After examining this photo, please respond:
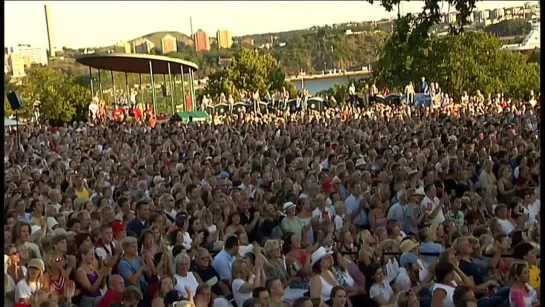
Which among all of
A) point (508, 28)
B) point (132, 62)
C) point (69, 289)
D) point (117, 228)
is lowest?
point (69, 289)

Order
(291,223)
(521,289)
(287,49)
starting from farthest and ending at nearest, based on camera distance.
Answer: (287,49) → (291,223) → (521,289)

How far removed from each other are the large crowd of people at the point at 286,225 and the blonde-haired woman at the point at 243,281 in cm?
1

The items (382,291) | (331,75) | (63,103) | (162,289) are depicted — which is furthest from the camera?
(331,75)

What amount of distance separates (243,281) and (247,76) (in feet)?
194

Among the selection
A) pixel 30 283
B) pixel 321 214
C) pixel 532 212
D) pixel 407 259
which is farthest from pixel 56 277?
pixel 532 212

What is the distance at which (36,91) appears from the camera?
57.6m

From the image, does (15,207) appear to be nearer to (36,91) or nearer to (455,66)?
(455,66)

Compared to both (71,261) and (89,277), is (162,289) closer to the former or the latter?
(89,277)

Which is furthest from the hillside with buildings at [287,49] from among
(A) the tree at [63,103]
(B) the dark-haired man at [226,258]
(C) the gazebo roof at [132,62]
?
(B) the dark-haired man at [226,258]

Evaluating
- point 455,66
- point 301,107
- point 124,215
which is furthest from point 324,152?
point 455,66

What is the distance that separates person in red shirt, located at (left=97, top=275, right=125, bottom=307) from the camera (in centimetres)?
573

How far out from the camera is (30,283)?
5.74 m

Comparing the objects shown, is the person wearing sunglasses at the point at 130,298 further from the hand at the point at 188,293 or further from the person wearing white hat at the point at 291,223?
the person wearing white hat at the point at 291,223

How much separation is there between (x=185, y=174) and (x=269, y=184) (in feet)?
3.61
